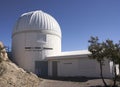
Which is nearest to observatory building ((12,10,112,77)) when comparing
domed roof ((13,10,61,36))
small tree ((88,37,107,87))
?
domed roof ((13,10,61,36))

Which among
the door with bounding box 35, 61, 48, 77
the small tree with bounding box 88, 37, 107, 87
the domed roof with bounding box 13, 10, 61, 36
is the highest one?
the domed roof with bounding box 13, 10, 61, 36

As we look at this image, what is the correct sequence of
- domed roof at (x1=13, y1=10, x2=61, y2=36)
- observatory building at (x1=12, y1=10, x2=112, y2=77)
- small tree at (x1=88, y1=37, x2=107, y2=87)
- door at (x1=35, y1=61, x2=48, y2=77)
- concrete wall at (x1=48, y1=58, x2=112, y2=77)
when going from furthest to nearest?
1. domed roof at (x1=13, y1=10, x2=61, y2=36)
2. door at (x1=35, y1=61, x2=48, y2=77)
3. observatory building at (x1=12, y1=10, x2=112, y2=77)
4. concrete wall at (x1=48, y1=58, x2=112, y2=77)
5. small tree at (x1=88, y1=37, x2=107, y2=87)

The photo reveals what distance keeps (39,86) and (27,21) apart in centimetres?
1552

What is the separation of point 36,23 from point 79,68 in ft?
32.7

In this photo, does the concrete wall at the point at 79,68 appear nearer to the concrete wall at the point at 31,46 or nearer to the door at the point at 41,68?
the door at the point at 41,68

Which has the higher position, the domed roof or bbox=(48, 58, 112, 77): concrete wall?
A: the domed roof

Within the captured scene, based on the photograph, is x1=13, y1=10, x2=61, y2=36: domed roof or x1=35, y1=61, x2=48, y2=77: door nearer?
x1=35, y1=61, x2=48, y2=77: door

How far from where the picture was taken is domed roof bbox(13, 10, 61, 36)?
32.0 metres

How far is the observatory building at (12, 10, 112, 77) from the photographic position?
97.4ft

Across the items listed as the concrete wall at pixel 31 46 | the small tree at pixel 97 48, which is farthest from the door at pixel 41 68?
the small tree at pixel 97 48

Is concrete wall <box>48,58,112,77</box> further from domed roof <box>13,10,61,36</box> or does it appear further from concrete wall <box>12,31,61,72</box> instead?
domed roof <box>13,10,61,36</box>

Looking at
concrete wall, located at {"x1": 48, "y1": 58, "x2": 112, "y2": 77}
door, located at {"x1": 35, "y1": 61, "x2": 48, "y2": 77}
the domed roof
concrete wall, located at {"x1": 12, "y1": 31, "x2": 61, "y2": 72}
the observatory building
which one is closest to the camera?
concrete wall, located at {"x1": 48, "y1": 58, "x2": 112, "y2": 77}

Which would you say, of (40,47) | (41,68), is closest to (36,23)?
(40,47)

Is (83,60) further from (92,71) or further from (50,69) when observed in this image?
(50,69)
